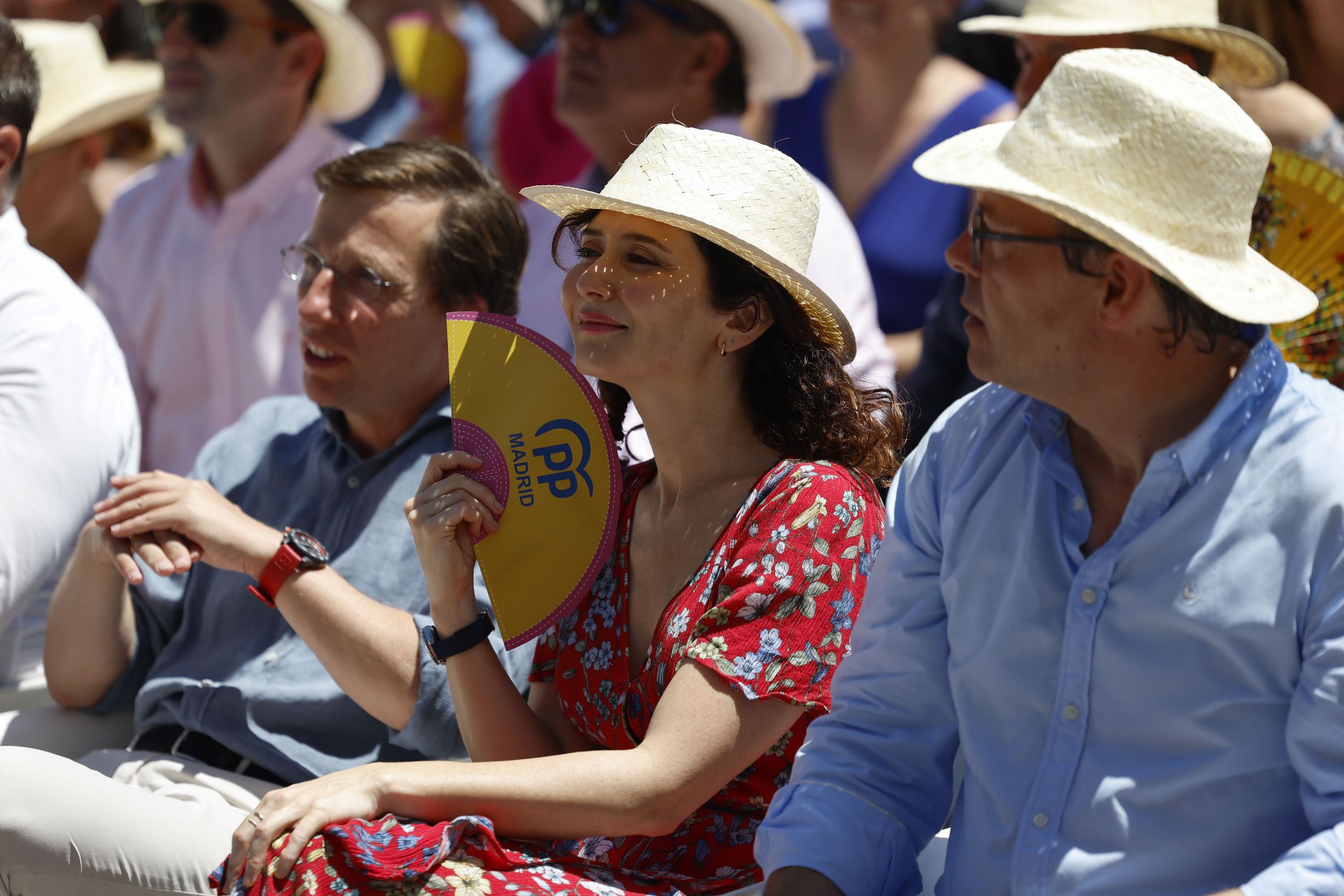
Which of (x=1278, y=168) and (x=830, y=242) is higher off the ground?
(x=1278, y=168)

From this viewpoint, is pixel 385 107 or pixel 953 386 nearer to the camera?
pixel 953 386

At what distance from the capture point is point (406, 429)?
2922 millimetres

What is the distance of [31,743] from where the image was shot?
9.09 feet

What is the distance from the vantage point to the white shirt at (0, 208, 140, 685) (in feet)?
9.26

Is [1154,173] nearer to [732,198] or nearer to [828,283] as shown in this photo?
[732,198]

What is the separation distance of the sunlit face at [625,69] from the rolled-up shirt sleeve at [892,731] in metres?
2.65

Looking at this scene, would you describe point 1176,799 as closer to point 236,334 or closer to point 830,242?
point 830,242

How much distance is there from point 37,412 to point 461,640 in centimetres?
119

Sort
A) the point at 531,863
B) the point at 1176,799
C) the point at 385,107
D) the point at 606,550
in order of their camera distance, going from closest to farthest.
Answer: the point at 1176,799
the point at 531,863
the point at 606,550
the point at 385,107

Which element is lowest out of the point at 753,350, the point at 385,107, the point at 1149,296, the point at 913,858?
the point at 385,107

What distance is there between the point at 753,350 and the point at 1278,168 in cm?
117

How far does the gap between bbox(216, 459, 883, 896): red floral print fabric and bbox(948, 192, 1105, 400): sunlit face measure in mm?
435

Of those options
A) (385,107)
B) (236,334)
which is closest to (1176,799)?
(236,334)

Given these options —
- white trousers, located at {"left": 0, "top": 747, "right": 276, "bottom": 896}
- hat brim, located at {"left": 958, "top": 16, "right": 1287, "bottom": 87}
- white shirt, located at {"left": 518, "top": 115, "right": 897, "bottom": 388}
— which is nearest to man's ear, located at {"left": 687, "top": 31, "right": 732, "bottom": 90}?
white shirt, located at {"left": 518, "top": 115, "right": 897, "bottom": 388}
